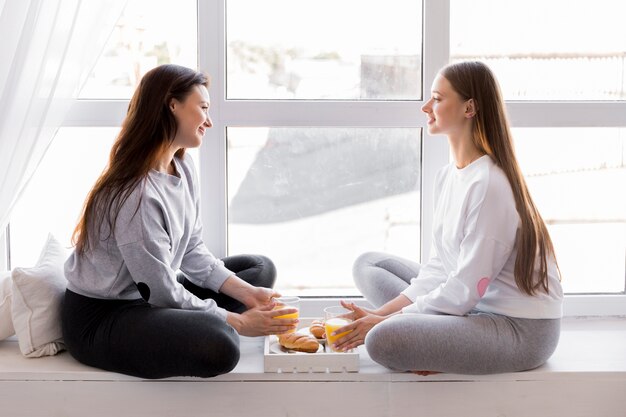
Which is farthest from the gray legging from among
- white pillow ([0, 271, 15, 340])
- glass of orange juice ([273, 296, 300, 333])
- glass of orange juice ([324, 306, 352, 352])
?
white pillow ([0, 271, 15, 340])

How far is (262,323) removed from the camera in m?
1.97

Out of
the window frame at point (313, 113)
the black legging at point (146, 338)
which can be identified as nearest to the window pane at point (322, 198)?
the window frame at point (313, 113)

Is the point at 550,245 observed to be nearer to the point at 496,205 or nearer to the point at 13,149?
the point at 496,205

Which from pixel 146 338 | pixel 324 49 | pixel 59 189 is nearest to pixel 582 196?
pixel 324 49

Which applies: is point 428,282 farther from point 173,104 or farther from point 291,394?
point 173,104

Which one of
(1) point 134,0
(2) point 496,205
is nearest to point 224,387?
(2) point 496,205

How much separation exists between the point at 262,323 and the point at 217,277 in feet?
1.04

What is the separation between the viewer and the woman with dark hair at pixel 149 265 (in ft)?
6.03

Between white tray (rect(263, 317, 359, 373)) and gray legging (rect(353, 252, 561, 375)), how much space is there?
0.07m

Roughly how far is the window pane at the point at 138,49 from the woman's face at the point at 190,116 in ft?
1.23

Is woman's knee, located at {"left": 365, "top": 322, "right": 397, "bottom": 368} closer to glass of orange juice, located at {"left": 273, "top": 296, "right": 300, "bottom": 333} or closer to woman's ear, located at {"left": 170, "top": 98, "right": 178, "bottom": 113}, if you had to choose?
glass of orange juice, located at {"left": 273, "top": 296, "right": 300, "bottom": 333}

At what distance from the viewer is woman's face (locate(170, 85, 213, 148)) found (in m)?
2.05

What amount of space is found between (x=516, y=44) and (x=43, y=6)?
1.44m

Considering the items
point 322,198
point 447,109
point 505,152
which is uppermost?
point 447,109
